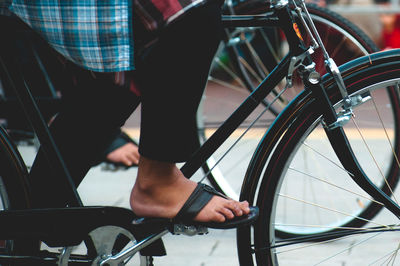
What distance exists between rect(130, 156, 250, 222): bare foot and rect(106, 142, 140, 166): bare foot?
3.47 ft

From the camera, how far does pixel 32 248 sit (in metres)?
2.17

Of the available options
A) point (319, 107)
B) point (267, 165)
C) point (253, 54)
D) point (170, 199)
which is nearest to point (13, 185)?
point (170, 199)

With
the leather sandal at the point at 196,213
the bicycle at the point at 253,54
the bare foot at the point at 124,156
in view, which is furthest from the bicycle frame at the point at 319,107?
the bare foot at the point at 124,156

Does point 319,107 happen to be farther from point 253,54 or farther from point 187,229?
point 253,54

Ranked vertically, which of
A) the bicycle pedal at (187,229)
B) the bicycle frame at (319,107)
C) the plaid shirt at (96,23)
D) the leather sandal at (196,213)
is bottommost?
the bicycle pedal at (187,229)

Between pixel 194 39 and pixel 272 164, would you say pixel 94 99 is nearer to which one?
pixel 194 39

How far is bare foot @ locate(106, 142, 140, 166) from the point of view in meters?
3.09

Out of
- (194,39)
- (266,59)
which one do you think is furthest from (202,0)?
(266,59)

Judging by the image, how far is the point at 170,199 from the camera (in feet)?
6.64

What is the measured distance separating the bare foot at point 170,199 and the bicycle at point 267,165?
0.16ft

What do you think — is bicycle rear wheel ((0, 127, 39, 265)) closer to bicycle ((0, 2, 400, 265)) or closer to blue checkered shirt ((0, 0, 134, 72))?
bicycle ((0, 2, 400, 265))

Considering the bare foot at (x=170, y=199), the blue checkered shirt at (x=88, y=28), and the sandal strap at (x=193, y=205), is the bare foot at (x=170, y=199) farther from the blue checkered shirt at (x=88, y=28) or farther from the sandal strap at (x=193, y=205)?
the blue checkered shirt at (x=88, y=28)

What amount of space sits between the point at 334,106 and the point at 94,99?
703mm

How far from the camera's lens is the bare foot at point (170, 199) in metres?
2.02
